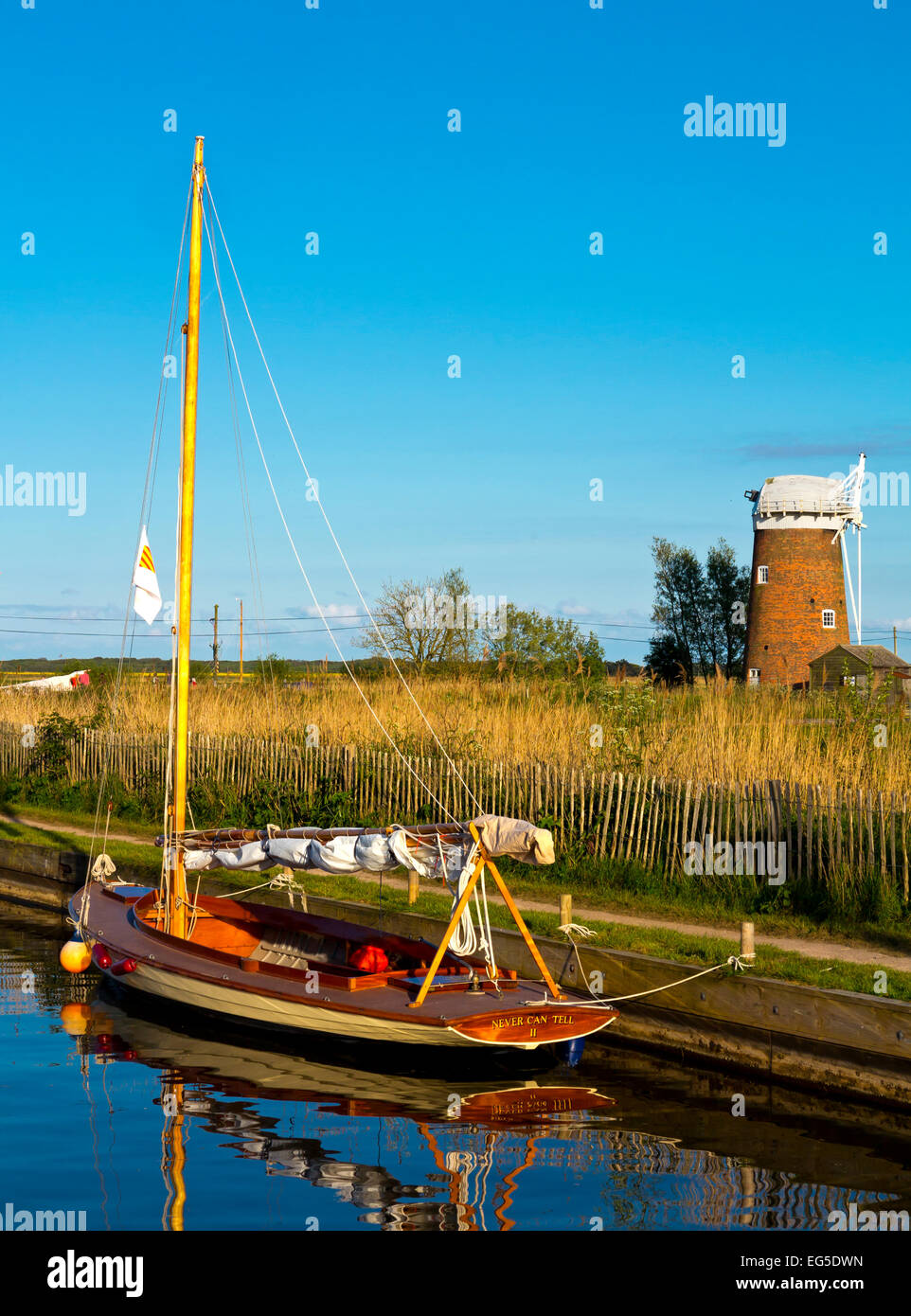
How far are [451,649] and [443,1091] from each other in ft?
115

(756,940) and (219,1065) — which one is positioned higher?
(756,940)

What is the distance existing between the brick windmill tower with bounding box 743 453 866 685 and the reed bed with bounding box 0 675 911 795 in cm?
3172

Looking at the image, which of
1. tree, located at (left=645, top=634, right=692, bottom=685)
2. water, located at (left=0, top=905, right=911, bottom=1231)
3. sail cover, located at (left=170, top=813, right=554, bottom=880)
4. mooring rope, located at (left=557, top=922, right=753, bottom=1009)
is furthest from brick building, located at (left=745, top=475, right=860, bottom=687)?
water, located at (left=0, top=905, right=911, bottom=1231)

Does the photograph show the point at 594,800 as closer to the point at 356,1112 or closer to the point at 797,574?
the point at 356,1112

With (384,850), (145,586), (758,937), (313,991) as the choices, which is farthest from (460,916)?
(145,586)

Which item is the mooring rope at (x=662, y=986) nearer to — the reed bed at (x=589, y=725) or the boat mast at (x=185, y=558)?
the reed bed at (x=589, y=725)

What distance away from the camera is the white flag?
1596 centimetres

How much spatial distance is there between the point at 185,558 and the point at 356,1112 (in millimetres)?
7359

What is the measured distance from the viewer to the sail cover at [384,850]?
12.8 metres

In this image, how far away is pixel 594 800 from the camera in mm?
19484

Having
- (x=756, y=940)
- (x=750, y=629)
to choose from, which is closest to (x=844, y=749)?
(x=756, y=940)

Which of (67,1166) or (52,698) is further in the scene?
(52,698)

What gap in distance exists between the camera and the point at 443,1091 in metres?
12.3
